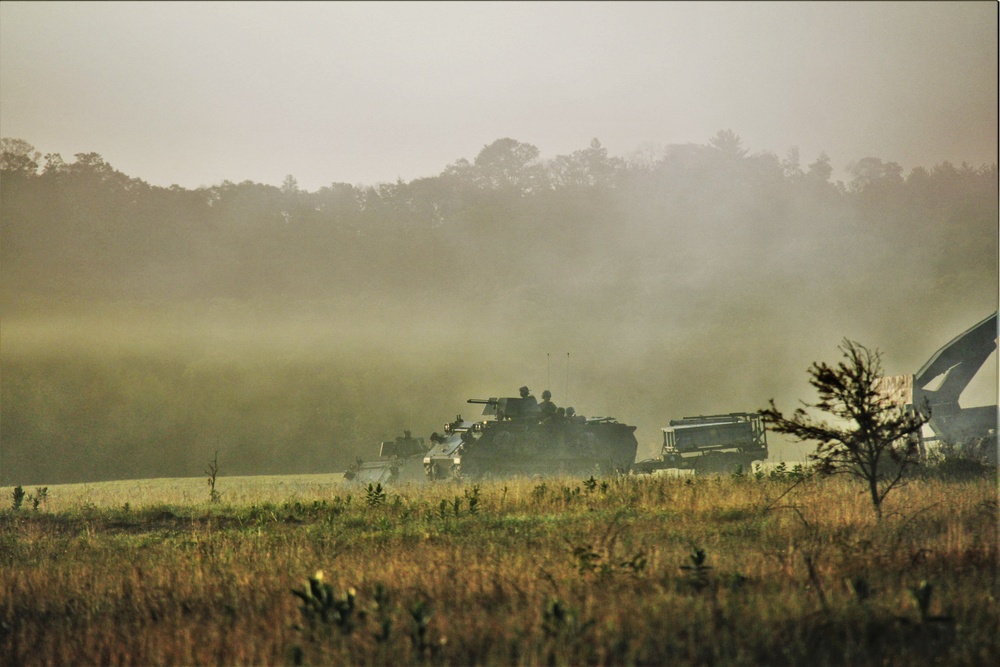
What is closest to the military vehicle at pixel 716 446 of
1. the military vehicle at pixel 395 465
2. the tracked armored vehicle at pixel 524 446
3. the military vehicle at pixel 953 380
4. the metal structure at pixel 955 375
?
the tracked armored vehicle at pixel 524 446

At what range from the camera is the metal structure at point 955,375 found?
22.3 meters

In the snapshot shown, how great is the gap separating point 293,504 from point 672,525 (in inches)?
337

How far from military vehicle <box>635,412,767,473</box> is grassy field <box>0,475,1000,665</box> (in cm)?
1142

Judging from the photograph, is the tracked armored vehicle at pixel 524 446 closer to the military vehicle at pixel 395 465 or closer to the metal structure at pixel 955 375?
the military vehicle at pixel 395 465

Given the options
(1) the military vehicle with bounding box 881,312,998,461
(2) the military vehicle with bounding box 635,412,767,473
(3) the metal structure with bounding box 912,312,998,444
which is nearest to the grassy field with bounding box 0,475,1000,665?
(1) the military vehicle with bounding box 881,312,998,461

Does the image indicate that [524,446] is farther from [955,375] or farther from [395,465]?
[955,375]

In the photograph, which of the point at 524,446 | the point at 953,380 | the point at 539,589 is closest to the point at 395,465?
the point at 524,446

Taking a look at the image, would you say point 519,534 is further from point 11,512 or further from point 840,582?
point 11,512

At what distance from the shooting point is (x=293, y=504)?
17734 millimetres

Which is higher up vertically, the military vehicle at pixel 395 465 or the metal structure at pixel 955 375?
the metal structure at pixel 955 375

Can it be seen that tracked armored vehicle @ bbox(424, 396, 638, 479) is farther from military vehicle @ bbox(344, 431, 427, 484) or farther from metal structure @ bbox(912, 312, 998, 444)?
metal structure @ bbox(912, 312, 998, 444)

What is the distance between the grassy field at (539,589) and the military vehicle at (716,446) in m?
11.4

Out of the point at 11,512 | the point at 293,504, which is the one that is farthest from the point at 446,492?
the point at 11,512

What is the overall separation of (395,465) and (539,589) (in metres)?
22.5
